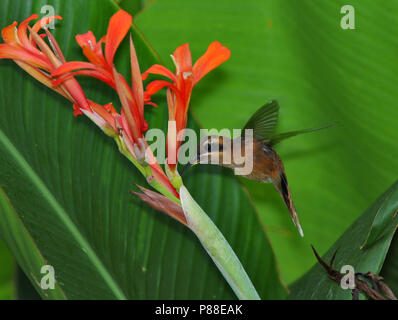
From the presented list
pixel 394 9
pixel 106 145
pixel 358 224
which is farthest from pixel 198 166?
pixel 394 9

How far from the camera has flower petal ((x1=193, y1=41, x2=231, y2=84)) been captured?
0.47 meters

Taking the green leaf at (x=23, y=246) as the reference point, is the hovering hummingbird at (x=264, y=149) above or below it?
above

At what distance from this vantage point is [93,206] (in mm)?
746

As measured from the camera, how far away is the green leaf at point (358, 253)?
1.71ft

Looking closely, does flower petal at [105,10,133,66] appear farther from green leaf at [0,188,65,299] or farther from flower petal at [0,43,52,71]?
green leaf at [0,188,65,299]

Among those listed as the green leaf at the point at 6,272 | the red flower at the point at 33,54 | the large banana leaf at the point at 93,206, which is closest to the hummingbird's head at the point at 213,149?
the red flower at the point at 33,54

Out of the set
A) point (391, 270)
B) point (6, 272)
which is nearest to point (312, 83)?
point (391, 270)

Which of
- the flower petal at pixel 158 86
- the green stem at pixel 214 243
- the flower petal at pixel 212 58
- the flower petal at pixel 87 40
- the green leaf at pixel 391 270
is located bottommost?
the green leaf at pixel 391 270

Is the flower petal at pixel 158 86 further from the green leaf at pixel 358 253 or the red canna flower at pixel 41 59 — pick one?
the green leaf at pixel 358 253

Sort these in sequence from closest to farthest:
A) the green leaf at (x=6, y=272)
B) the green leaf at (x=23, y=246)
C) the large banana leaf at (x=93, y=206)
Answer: the large banana leaf at (x=93, y=206) → the green leaf at (x=23, y=246) → the green leaf at (x=6, y=272)

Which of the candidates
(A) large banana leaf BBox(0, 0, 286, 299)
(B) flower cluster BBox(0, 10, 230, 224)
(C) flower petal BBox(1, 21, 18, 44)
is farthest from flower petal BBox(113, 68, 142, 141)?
(A) large banana leaf BBox(0, 0, 286, 299)

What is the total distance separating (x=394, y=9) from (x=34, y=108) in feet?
1.70

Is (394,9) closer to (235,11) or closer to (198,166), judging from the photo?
(235,11)

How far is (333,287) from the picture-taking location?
1.99 feet
